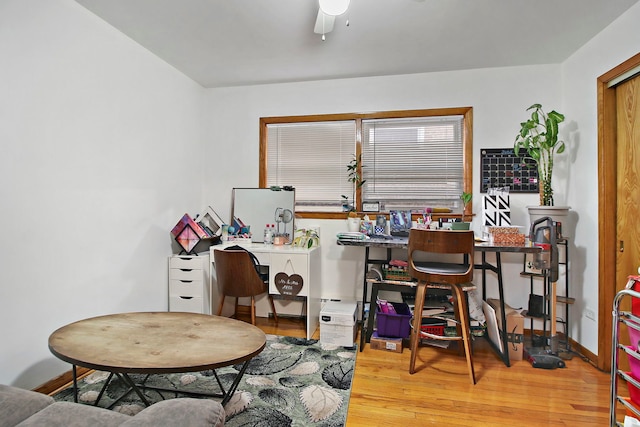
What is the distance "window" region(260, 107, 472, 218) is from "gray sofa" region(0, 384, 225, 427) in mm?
2503

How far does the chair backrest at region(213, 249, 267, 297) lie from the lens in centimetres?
275

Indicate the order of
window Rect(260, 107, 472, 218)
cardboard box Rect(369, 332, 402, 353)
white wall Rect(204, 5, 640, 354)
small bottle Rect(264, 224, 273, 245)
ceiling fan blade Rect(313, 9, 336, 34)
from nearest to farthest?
ceiling fan blade Rect(313, 9, 336, 34)
white wall Rect(204, 5, 640, 354)
cardboard box Rect(369, 332, 402, 353)
window Rect(260, 107, 472, 218)
small bottle Rect(264, 224, 273, 245)

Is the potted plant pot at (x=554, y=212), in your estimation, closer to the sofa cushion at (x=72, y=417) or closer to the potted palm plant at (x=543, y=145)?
the potted palm plant at (x=543, y=145)

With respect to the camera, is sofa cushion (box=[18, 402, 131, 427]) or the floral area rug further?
the floral area rug

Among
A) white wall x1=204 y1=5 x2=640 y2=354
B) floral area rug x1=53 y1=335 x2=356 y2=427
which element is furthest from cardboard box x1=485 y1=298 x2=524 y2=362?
floral area rug x1=53 y1=335 x2=356 y2=427

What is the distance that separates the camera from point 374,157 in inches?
131

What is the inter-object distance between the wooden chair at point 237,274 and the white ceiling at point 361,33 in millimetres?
1765

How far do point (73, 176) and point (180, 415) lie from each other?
6.30ft

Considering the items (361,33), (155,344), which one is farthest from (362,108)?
(155,344)

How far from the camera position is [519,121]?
303cm

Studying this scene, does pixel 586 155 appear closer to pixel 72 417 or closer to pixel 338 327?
pixel 338 327

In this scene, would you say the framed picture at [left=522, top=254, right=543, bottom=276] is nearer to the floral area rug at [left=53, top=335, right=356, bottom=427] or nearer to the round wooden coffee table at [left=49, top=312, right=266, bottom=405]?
the floral area rug at [left=53, top=335, right=356, bottom=427]

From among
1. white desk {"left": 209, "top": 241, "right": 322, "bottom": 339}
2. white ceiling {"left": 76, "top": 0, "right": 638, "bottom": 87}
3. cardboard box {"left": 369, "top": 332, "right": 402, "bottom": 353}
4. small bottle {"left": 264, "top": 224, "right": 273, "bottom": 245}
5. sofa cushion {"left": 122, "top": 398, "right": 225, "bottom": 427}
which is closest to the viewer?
sofa cushion {"left": 122, "top": 398, "right": 225, "bottom": 427}

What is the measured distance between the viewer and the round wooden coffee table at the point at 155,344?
1386 mm
